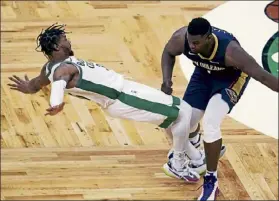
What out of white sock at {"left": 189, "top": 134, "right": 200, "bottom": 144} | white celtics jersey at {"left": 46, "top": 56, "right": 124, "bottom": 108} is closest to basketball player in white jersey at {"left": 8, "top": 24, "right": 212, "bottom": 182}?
white celtics jersey at {"left": 46, "top": 56, "right": 124, "bottom": 108}

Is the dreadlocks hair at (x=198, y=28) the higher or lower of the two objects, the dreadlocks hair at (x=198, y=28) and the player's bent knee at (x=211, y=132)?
the higher

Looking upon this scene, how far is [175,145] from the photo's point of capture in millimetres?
6844

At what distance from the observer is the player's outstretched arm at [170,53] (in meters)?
6.58

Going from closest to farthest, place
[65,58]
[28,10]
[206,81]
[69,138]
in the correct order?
[65,58], [206,81], [69,138], [28,10]

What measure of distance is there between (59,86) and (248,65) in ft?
3.99

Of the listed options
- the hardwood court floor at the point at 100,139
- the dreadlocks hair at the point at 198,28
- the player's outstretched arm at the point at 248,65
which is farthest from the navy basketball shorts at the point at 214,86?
the hardwood court floor at the point at 100,139

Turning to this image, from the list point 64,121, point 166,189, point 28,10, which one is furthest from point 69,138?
point 28,10

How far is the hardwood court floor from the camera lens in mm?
7027

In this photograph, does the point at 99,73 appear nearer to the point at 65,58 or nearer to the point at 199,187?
the point at 65,58

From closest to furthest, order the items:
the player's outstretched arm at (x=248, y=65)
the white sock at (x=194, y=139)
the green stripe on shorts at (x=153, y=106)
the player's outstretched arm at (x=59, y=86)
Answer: the player's outstretched arm at (x=59, y=86) < the player's outstretched arm at (x=248, y=65) < the green stripe on shorts at (x=153, y=106) < the white sock at (x=194, y=139)

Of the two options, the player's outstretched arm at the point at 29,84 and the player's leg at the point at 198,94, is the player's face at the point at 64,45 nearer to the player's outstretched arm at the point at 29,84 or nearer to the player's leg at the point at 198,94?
the player's outstretched arm at the point at 29,84

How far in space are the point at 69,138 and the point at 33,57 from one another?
1419mm

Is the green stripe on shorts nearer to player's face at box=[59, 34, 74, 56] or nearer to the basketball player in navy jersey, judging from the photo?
the basketball player in navy jersey

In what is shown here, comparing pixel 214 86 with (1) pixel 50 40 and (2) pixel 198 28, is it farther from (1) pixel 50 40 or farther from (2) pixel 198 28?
(1) pixel 50 40
